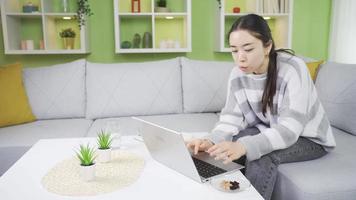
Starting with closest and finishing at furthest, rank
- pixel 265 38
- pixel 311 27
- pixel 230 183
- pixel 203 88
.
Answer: pixel 230 183 → pixel 265 38 → pixel 203 88 → pixel 311 27

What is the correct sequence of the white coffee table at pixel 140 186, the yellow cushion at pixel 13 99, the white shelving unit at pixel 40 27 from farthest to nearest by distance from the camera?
the white shelving unit at pixel 40 27, the yellow cushion at pixel 13 99, the white coffee table at pixel 140 186

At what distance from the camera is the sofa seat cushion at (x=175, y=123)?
6.60ft

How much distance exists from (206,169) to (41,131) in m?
1.31

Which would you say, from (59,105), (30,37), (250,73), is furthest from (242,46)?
(30,37)

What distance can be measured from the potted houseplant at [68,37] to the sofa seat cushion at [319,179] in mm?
2134

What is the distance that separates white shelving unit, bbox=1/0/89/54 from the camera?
265 cm

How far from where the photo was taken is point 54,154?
4.27 ft

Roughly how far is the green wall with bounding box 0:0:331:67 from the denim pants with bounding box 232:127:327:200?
72.8 inches

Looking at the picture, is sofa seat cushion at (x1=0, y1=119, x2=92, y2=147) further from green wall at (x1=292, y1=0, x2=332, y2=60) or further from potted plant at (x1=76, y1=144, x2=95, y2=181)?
green wall at (x1=292, y1=0, x2=332, y2=60)

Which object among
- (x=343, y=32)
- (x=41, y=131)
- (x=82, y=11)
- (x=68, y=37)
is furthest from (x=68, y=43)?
(x=343, y=32)

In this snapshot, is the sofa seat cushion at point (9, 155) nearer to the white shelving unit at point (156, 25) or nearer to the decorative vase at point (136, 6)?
the white shelving unit at point (156, 25)

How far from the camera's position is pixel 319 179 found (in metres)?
1.21

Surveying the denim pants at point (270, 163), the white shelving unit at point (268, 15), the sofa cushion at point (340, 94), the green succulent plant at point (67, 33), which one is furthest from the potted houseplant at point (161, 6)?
the denim pants at point (270, 163)

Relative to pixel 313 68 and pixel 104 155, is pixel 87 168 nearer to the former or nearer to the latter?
pixel 104 155
